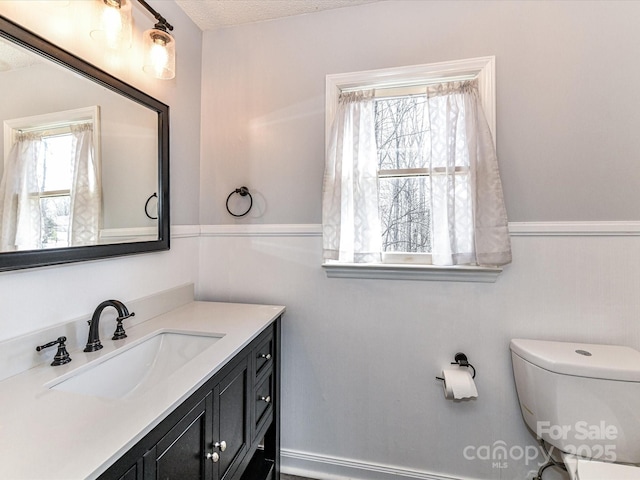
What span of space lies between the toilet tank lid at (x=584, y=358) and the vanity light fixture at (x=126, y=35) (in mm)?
1983

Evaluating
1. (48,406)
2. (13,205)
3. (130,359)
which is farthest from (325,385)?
(13,205)

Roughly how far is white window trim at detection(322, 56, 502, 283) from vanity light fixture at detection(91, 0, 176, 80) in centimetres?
76

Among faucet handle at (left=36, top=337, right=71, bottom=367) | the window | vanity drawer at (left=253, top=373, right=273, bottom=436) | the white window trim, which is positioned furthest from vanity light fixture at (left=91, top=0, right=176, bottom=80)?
vanity drawer at (left=253, top=373, right=273, bottom=436)

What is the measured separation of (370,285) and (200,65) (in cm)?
160

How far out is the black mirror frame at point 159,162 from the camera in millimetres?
830

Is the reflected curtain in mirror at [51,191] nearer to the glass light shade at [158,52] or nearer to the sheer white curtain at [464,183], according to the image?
the glass light shade at [158,52]

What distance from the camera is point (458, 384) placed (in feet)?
4.26

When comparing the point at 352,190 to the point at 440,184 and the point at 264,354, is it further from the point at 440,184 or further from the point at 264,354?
the point at 264,354

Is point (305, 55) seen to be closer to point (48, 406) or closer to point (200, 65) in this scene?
point (200, 65)

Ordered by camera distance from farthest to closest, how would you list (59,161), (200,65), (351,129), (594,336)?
(200,65) → (351,129) → (594,336) → (59,161)

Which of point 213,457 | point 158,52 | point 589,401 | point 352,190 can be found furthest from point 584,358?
point 158,52

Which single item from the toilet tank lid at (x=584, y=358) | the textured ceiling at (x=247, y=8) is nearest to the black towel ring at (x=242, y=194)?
the textured ceiling at (x=247, y=8)

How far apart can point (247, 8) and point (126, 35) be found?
72 cm

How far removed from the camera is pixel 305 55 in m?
1.58
